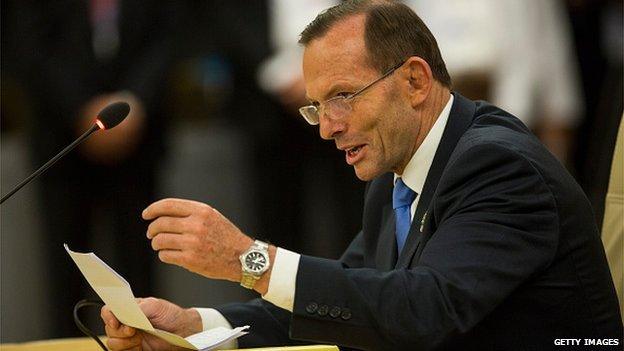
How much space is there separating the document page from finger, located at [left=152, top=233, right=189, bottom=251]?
0.13 metres

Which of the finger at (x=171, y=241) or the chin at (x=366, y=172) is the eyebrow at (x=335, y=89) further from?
the finger at (x=171, y=241)

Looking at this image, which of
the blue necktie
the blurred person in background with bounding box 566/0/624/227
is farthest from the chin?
the blurred person in background with bounding box 566/0/624/227

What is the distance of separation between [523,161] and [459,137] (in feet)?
0.98

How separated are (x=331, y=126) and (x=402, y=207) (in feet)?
1.05

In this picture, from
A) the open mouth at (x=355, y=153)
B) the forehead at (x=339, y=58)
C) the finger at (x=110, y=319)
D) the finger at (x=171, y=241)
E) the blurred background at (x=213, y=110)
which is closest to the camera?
the finger at (x=171, y=241)

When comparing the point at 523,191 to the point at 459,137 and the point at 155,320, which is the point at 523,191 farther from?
the point at 155,320

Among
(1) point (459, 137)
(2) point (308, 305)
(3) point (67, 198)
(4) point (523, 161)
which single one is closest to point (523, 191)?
(4) point (523, 161)

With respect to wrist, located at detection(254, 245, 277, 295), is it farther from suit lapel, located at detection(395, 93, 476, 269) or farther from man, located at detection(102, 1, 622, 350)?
suit lapel, located at detection(395, 93, 476, 269)

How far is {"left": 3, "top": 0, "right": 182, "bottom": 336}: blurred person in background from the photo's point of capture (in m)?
5.50

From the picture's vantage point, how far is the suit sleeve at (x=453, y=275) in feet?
8.48

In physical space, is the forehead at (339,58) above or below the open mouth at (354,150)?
above

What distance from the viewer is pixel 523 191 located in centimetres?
274

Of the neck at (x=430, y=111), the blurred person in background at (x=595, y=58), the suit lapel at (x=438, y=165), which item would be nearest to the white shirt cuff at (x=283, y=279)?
the suit lapel at (x=438, y=165)

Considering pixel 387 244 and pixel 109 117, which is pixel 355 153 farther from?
pixel 109 117
